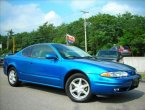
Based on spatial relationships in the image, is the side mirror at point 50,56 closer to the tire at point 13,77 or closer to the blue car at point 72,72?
the blue car at point 72,72

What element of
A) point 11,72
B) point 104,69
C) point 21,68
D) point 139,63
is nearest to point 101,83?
point 104,69

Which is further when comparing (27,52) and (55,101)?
(27,52)

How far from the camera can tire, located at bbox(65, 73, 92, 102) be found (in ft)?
23.7

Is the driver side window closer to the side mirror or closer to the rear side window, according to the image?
the rear side window

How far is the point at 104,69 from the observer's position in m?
7.00

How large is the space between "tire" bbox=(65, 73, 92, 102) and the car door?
0.45 m

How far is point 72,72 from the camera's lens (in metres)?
7.61

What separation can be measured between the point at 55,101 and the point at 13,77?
→ 9.22ft

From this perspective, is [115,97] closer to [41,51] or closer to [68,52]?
[68,52]

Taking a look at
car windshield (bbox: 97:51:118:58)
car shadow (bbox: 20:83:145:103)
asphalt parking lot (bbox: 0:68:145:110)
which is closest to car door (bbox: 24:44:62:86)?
asphalt parking lot (bbox: 0:68:145:110)

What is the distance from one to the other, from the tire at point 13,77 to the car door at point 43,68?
83cm

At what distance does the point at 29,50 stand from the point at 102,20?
5602 cm

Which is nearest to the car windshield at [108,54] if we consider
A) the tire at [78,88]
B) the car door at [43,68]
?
the car door at [43,68]

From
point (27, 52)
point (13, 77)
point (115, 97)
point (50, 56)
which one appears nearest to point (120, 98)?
point (115, 97)
